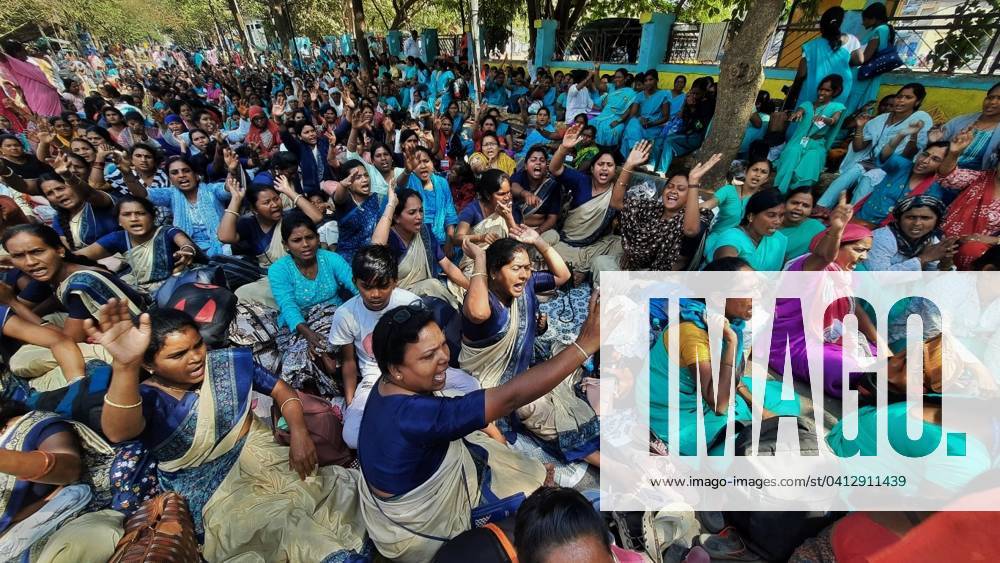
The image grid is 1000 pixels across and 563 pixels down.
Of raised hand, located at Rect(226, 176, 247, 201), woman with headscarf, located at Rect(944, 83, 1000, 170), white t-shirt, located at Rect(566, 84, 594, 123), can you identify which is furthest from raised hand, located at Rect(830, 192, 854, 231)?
white t-shirt, located at Rect(566, 84, 594, 123)

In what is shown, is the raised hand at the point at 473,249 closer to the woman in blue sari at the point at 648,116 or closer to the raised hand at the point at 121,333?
the raised hand at the point at 121,333

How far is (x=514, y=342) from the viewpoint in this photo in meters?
2.53

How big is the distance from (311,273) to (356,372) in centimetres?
93

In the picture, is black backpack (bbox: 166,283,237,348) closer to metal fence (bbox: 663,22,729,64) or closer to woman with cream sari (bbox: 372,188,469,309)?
woman with cream sari (bbox: 372,188,469,309)

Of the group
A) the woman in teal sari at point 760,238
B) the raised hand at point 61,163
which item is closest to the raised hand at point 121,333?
the woman in teal sari at point 760,238

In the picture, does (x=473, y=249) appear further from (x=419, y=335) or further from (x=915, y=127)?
(x=915, y=127)

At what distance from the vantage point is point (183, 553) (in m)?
1.45

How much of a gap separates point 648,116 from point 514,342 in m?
7.32

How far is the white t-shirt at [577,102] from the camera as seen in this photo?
9.74 meters

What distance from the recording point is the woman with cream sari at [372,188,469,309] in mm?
3367

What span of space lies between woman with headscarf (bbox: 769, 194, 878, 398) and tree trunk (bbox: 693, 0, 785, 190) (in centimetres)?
208

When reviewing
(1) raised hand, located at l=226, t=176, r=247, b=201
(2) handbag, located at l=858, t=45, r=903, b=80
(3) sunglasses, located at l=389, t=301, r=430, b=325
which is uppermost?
(2) handbag, located at l=858, t=45, r=903, b=80

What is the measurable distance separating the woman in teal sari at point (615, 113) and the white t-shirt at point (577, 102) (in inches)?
16.3

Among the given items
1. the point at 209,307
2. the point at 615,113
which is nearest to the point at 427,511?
the point at 209,307
